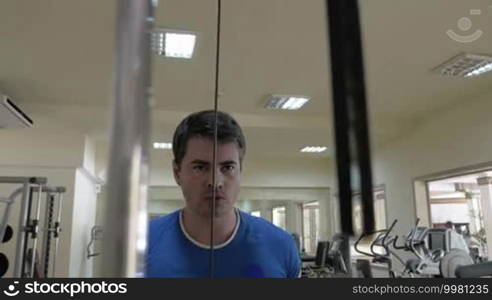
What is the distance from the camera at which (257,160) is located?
7344 mm

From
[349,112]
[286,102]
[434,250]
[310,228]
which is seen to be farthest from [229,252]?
[310,228]

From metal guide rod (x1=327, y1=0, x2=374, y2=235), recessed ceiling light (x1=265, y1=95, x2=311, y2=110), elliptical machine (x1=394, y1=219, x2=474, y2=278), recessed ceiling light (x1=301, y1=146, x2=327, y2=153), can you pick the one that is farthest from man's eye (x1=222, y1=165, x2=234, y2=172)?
recessed ceiling light (x1=301, y1=146, x2=327, y2=153)

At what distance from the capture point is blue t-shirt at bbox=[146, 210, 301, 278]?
65 cm

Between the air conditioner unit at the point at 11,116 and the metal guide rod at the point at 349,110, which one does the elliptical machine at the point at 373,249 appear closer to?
the metal guide rod at the point at 349,110

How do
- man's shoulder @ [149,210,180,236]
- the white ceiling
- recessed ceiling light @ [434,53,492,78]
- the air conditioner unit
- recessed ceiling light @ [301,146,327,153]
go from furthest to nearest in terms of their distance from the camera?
recessed ceiling light @ [301,146,327,153]
the air conditioner unit
recessed ceiling light @ [434,53,492,78]
the white ceiling
man's shoulder @ [149,210,180,236]

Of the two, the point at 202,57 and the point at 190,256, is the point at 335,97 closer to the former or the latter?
the point at 190,256

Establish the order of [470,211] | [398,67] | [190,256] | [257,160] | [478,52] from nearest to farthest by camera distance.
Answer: [190,256] → [478,52] → [398,67] → [470,211] → [257,160]

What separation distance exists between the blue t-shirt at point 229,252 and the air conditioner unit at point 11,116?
Answer: 12.4 feet

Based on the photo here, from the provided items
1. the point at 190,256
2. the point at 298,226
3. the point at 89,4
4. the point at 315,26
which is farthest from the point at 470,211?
the point at 190,256

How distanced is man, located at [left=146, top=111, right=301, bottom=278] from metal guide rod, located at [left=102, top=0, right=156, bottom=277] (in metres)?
0.26

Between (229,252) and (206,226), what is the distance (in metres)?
0.07

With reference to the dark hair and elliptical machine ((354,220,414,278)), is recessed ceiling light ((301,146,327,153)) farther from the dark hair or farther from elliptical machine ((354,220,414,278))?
the dark hair

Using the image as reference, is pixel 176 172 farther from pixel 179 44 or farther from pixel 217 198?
pixel 179 44

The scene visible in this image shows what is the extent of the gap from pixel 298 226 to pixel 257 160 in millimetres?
1386
